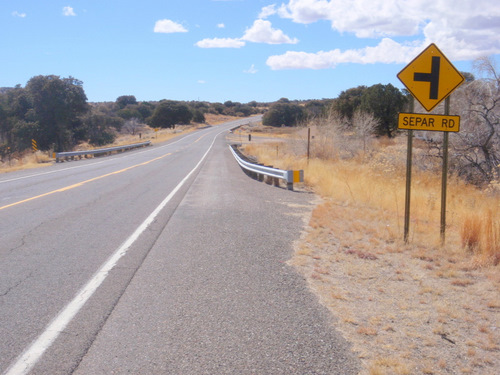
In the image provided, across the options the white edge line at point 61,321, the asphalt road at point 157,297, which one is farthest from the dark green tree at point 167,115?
the white edge line at point 61,321

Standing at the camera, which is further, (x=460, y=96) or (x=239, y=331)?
(x=460, y=96)

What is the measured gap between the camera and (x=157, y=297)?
5.05 meters

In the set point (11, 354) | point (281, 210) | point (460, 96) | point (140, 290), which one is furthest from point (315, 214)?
point (460, 96)

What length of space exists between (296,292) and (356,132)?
78.9ft

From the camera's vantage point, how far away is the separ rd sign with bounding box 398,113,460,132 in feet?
23.8

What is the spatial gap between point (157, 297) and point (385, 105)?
34.1m

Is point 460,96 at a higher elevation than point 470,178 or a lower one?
higher

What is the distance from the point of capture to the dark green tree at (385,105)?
118 ft

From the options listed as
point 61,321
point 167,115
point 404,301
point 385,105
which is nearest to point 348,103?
point 385,105

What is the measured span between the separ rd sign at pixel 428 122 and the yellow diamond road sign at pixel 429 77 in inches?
6.9

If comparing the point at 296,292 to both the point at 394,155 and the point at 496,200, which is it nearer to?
the point at 496,200

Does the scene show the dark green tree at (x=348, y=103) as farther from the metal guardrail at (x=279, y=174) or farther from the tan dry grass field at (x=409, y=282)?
the tan dry grass field at (x=409, y=282)

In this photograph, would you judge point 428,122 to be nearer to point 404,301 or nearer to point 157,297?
point 404,301

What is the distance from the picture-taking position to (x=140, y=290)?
17.3 ft
